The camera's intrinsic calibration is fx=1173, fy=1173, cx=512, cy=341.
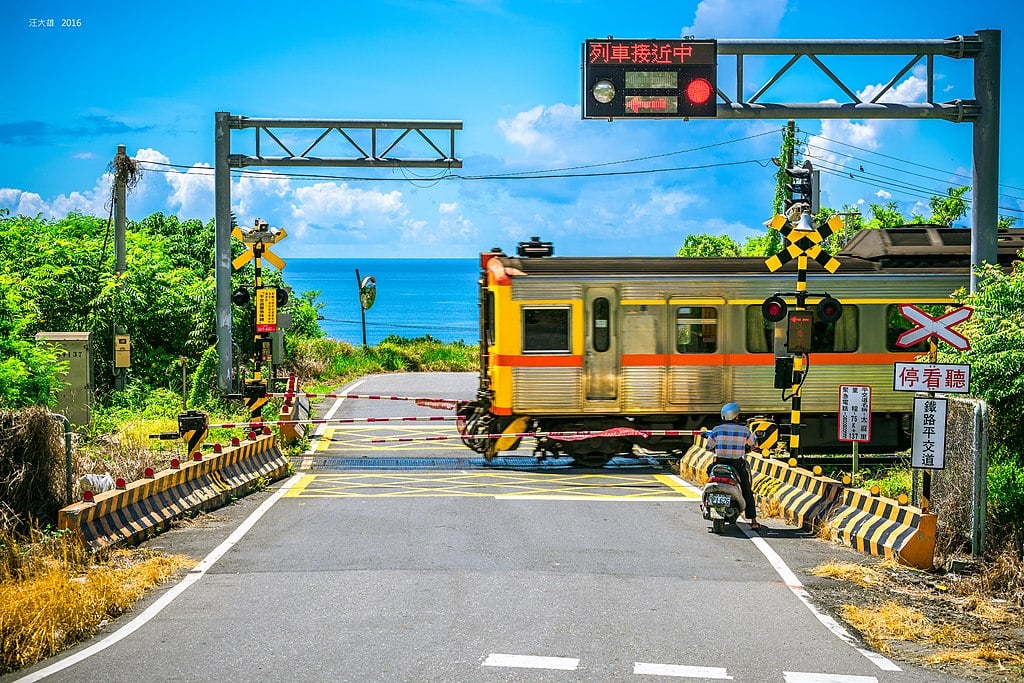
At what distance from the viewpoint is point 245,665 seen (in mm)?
7770

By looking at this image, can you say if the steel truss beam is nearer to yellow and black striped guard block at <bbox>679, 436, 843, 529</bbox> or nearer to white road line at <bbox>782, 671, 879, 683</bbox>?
yellow and black striped guard block at <bbox>679, 436, 843, 529</bbox>

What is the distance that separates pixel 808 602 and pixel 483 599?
9.14 ft

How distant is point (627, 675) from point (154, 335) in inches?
966

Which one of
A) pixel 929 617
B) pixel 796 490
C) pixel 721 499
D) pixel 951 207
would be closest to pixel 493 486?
pixel 796 490

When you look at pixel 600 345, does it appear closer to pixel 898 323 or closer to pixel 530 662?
pixel 898 323

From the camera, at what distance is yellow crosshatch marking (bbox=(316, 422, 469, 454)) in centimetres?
2255

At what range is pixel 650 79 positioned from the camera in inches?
Result: 632

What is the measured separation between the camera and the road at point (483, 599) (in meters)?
7.83

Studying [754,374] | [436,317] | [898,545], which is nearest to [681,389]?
[754,374]

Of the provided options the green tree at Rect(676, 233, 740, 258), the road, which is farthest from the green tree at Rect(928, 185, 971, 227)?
the road

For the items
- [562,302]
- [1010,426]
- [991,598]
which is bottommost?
[991,598]

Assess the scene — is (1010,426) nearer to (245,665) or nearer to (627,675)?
(627,675)

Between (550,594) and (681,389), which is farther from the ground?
(681,389)

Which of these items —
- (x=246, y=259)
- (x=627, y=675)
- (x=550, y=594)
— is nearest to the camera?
(x=627, y=675)
